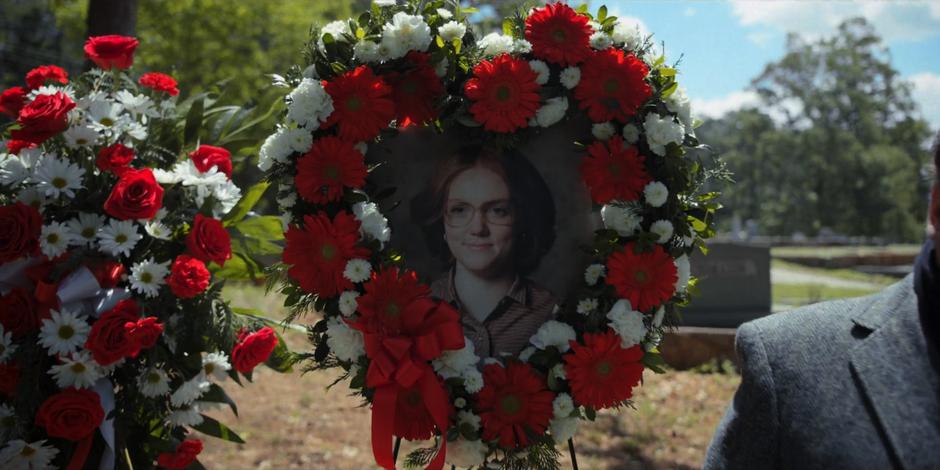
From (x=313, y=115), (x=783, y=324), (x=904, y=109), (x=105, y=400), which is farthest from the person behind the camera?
(x=904, y=109)

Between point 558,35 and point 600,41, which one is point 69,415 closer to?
point 558,35

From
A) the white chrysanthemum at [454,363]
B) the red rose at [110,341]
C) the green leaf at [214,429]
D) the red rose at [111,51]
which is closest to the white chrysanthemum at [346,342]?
the white chrysanthemum at [454,363]

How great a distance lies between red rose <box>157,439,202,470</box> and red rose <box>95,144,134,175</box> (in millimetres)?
1352

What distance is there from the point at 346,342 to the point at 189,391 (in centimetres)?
100

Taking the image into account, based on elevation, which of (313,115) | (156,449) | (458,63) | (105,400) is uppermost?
(458,63)

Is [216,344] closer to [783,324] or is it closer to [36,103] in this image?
[36,103]

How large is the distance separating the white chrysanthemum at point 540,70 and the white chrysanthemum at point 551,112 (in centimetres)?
9

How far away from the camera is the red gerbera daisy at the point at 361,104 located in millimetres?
3219

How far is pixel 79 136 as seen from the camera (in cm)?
373

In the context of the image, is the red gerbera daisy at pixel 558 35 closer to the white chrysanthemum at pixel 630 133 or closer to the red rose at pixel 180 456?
the white chrysanthemum at pixel 630 133

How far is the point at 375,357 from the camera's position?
3020 mm

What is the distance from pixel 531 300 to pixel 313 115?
1197 millimetres

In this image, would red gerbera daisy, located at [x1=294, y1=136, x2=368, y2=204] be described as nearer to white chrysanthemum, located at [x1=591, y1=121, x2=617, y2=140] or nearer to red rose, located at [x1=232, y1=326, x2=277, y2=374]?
red rose, located at [x1=232, y1=326, x2=277, y2=374]

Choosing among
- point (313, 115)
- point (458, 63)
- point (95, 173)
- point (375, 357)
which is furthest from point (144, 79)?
point (375, 357)
